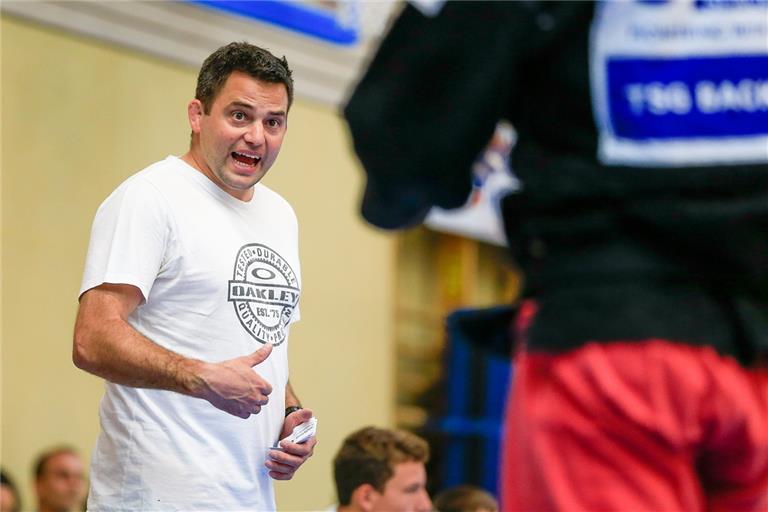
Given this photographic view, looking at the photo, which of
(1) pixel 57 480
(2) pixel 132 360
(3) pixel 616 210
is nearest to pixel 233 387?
(2) pixel 132 360

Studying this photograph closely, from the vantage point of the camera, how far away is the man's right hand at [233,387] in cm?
274

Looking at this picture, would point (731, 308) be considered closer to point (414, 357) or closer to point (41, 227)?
point (41, 227)

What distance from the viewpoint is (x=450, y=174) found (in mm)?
2098

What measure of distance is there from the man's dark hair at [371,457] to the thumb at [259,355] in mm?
1808

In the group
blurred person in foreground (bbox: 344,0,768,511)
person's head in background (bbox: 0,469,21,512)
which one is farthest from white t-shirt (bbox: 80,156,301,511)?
person's head in background (bbox: 0,469,21,512)

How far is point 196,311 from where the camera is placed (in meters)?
2.98

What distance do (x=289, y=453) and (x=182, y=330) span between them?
1.20 ft

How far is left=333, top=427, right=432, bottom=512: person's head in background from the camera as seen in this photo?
4582 mm

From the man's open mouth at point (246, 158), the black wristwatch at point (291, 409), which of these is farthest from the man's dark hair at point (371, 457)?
the man's open mouth at point (246, 158)

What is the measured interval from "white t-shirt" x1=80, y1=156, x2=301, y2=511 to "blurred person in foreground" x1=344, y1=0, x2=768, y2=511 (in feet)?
3.14

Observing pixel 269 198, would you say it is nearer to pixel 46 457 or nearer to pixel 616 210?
pixel 616 210

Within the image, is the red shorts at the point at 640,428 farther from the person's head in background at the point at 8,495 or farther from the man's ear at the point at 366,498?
the person's head in background at the point at 8,495

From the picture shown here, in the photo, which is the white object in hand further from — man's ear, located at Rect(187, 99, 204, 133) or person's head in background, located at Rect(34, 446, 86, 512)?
person's head in background, located at Rect(34, 446, 86, 512)

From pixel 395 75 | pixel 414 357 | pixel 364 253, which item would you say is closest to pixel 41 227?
pixel 364 253
